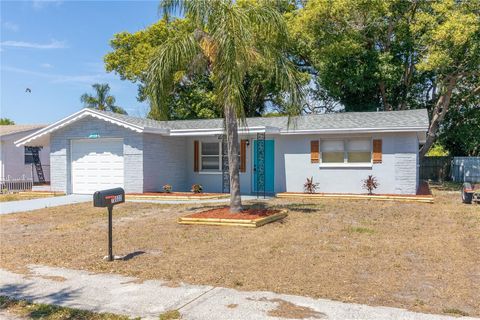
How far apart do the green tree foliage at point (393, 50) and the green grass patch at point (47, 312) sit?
18.5 meters

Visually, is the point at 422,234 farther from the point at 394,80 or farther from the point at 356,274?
the point at 394,80

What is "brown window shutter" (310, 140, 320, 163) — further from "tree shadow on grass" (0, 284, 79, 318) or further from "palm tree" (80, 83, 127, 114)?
"palm tree" (80, 83, 127, 114)

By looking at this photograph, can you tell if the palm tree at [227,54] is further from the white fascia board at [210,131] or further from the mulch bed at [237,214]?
the white fascia board at [210,131]

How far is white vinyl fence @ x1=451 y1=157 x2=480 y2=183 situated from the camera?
2478cm

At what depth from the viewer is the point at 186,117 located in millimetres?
28156

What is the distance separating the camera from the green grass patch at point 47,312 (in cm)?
464

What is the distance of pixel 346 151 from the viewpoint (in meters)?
16.9

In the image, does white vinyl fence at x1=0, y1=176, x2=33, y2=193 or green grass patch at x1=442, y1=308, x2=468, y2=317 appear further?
white vinyl fence at x1=0, y1=176, x2=33, y2=193

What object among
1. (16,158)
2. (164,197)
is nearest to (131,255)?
(164,197)

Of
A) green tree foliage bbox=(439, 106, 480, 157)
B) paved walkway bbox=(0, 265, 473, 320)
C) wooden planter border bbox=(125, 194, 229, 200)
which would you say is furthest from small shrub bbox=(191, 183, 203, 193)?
green tree foliage bbox=(439, 106, 480, 157)

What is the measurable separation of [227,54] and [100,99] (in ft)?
102

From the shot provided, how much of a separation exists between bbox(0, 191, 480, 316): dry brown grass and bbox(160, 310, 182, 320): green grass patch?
3.71 feet

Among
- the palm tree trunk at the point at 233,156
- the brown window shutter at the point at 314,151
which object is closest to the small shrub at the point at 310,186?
the brown window shutter at the point at 314,151

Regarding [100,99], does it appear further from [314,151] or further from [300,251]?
[300,251]
